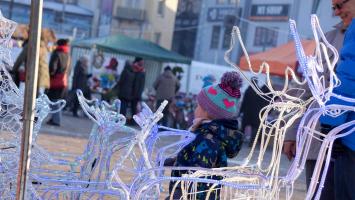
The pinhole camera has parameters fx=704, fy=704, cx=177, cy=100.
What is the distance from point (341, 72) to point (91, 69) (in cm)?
1673

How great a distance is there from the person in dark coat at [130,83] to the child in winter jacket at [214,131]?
11959 mm

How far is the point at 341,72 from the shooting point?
3061 millimetres

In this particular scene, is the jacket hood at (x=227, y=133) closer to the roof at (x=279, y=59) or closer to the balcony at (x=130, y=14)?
the roof at (x=279, y=59)

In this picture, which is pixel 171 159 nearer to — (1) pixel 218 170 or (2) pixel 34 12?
(1) pixel 218 170

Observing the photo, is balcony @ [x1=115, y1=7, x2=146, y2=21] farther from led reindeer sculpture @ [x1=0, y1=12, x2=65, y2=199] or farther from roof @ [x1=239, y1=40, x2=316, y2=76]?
led reindeer sculpture @ [x1=0, y1=12, x2=65, y2=199]

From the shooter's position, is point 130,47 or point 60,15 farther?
point 60,15

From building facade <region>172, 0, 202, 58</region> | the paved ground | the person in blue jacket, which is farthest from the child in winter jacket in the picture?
building facade <region>172, 0, 202, 58</region>

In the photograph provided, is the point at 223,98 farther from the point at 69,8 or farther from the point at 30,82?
the point at 69,8

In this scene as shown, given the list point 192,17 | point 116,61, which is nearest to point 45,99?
point 116,61

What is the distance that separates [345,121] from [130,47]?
51.9ft

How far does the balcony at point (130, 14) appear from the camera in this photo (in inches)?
1845

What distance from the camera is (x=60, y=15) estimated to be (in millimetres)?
41031

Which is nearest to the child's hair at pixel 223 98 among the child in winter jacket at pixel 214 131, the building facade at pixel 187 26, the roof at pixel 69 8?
the child in winter jacket at pixel 214 131

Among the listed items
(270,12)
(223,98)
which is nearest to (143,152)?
(223,98)
